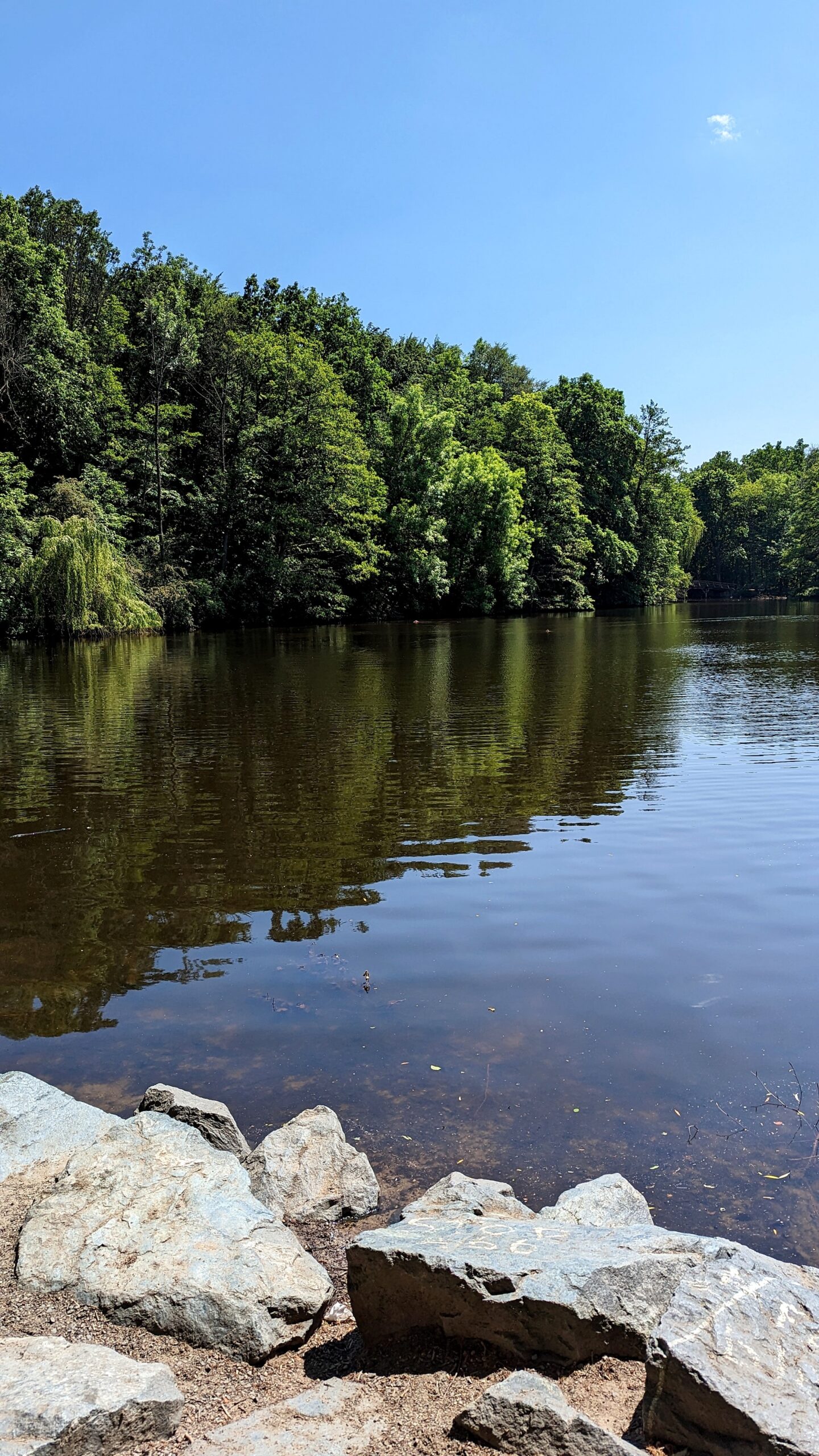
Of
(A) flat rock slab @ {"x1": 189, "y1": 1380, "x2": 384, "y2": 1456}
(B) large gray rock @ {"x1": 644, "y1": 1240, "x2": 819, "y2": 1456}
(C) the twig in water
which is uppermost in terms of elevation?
(B) large gray rock @ {"x1": 644, "y1": 1240, "x2": 819, "y2": 1456}

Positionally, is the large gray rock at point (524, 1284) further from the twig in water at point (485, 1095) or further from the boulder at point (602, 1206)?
the twig in water at point (485, 1095)

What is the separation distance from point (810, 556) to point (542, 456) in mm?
42827

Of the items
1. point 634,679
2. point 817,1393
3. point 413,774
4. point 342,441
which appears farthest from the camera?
point 342,441

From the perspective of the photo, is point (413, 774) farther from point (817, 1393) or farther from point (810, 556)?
point (810, 556)

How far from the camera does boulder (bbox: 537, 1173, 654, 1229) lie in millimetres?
3691

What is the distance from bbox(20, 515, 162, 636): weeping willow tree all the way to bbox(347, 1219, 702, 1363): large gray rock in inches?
1459

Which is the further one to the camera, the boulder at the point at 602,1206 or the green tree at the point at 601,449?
the green tree at the point at 601,449

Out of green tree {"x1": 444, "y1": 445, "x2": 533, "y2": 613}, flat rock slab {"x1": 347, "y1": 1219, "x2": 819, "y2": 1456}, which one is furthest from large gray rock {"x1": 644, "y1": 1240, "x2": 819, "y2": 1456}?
green tree {"x1": 444, "y1": 445, "x2": 533, "y2": 613}

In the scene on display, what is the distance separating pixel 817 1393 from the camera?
2.40 metres

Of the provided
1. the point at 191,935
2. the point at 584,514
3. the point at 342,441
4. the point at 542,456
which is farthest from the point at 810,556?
the point at 191,935

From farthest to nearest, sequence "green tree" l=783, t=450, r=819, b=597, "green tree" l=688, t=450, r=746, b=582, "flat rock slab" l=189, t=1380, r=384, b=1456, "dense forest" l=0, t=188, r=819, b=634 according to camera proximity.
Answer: "green tree" l=688, t=450, r=746, b=582 → "green tree" l=783, t=450, r=819, b=597 → "dense forest" l=0, t=188, r=819, b=634 → "flat rock slab" l=189, t=1380, r=384, b=1456

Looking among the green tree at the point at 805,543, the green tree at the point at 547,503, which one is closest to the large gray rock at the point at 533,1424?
the green tree at the point at 547,503

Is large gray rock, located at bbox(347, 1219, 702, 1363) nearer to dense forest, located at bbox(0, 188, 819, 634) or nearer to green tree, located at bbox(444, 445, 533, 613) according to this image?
dense forest, located at bbox(0, 188, 819, 634)

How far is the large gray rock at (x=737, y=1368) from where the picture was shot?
231cm
